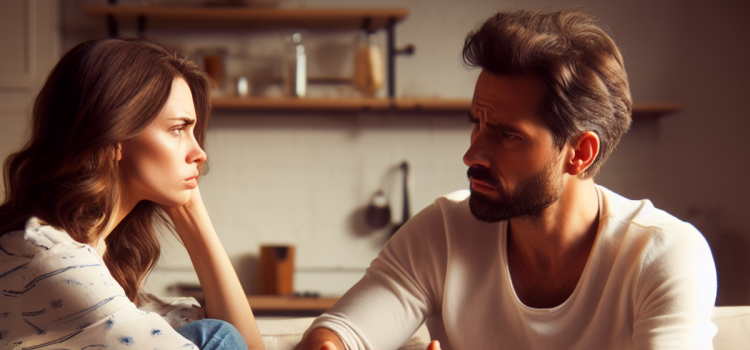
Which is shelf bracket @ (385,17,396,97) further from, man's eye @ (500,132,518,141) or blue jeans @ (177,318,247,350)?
blue jeans @ (177,318,247,350)

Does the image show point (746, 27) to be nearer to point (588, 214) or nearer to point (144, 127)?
point (588, 214)

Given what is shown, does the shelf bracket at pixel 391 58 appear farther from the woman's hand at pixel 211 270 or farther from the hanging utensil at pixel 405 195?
the woman's hand at pixel 211 270

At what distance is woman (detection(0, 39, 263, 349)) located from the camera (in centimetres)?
81

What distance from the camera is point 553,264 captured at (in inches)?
45.3

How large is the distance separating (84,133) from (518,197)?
2.35 feet

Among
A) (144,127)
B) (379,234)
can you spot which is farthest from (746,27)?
(144,127)

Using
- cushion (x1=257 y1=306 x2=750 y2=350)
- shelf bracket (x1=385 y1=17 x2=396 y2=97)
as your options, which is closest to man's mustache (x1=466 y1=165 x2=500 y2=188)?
cushion (x1=257 y1=306 x2=750 y2=350)

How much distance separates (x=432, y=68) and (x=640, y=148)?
1012 mm

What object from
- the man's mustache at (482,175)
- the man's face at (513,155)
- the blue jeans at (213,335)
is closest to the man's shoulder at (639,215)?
the man's face at (513,155)

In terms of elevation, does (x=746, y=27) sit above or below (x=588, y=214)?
above

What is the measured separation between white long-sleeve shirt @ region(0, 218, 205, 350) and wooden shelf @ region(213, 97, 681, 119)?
1734 millimetres

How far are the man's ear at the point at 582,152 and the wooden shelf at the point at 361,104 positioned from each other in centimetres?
144

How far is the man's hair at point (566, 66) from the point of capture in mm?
1087

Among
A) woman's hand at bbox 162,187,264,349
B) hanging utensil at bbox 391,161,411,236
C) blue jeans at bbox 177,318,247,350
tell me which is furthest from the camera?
hanging utensil at bbox 391,161,411,236
